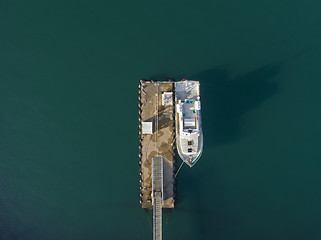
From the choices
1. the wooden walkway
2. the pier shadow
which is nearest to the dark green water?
the pier shadow

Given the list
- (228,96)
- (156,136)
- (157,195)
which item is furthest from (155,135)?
(228,96)

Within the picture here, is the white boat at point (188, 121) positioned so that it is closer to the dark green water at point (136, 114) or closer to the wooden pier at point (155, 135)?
the wooden pier at point (155, 135)

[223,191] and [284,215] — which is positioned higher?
[223,191]

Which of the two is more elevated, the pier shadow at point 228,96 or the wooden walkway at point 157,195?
the pier shadow at point 228,96

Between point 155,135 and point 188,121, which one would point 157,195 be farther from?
point 188,121

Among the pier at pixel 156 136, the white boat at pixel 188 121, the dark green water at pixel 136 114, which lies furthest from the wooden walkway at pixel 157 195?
the white boat at pixel 188 121

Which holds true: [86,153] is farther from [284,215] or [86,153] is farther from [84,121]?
[284,215]

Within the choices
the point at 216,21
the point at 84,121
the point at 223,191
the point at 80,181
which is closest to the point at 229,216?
the point at 223,191
